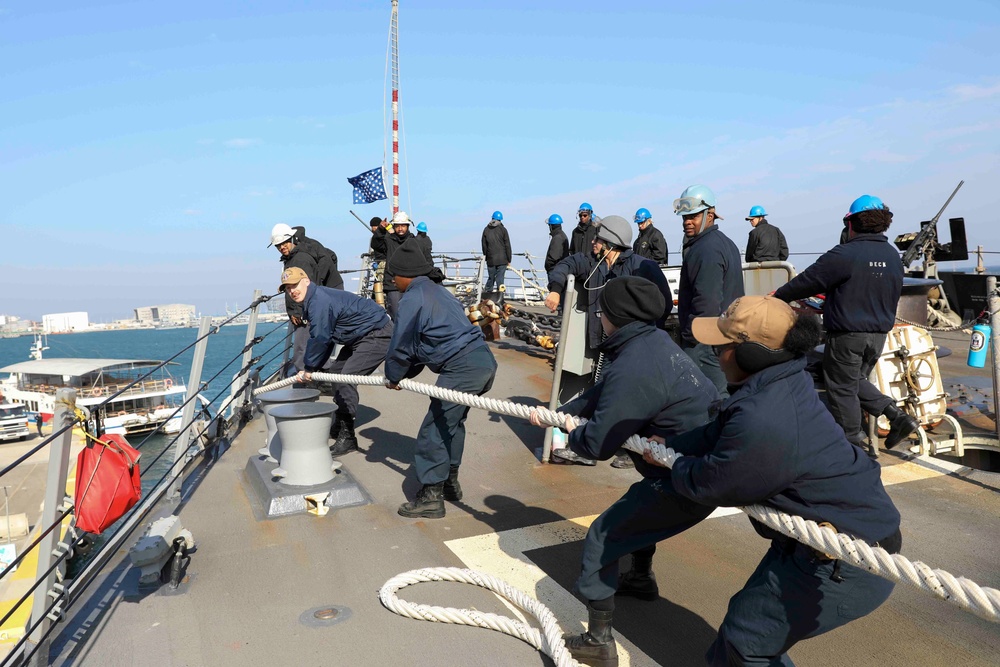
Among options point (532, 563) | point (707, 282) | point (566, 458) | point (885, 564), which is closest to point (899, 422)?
point (707, 282)

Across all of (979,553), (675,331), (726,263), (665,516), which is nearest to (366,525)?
(665,516)

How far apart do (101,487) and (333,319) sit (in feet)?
10.2

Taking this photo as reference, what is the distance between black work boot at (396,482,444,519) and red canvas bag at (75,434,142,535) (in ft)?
6.00

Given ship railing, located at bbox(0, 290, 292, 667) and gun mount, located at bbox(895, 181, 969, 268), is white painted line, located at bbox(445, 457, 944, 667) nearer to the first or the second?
ship railing, located at bbox(0, 290, 292, 667)

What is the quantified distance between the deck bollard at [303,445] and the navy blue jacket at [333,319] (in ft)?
3.87

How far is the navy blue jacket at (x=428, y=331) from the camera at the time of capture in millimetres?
4906

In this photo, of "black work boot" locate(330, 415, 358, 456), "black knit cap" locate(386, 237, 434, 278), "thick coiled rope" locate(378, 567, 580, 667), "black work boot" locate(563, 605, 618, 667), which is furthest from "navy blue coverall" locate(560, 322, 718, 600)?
"black work boot" locate(330, 415, 358, 456)

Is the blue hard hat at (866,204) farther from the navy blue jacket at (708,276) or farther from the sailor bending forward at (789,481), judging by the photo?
the sailor bending forward at (789,481)

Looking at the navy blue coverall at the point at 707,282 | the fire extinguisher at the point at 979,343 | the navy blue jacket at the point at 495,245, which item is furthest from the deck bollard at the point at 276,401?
the navy blue jacket at the point at 495,245

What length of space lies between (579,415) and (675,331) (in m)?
5.11

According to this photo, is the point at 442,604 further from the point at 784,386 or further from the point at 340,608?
the point at 784,386

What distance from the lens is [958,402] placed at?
697 centimetres

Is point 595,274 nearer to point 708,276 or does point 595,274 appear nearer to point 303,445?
point 708,276

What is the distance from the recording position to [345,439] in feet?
21.1
